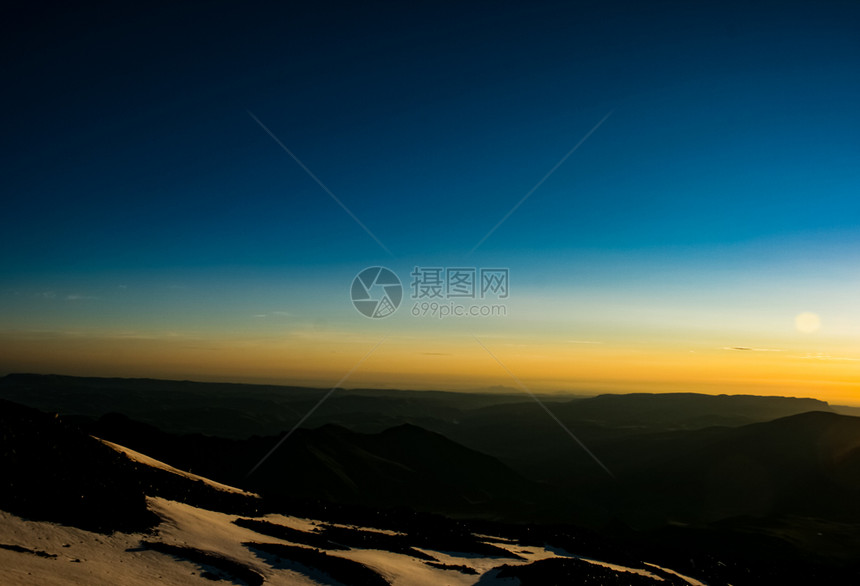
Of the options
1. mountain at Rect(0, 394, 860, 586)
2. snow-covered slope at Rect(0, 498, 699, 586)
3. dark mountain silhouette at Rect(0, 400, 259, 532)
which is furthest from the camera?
dark mountain silhouette at Rect(0, 400, 259, 532)

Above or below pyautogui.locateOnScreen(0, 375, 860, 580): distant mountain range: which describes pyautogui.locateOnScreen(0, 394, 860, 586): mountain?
above

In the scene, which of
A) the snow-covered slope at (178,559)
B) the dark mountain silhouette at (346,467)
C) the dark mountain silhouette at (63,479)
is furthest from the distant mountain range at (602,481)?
the snow-covered slope at (178,559)

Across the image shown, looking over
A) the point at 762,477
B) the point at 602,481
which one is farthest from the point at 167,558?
the point at 602,481

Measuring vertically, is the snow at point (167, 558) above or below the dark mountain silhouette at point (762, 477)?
above

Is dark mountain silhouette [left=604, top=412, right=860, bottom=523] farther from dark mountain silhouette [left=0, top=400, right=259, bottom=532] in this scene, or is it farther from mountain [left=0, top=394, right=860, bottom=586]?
dark mountain silhouette [left=0, top=400, right=259, bottom=532]

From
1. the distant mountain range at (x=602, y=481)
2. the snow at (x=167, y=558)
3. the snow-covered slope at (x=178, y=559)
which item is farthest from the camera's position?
the distant mountain range at (x=602, y=481)

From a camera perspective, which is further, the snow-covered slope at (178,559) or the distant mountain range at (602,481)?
the distant mountain range at (602,481)

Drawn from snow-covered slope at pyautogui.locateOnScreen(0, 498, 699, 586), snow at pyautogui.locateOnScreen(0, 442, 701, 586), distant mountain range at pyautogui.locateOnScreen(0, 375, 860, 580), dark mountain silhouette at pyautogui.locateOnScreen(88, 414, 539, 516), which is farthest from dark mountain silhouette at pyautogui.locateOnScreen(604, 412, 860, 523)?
snow-covered slope at pyautogui.locateOnScreen(0, 498, 699, 586)

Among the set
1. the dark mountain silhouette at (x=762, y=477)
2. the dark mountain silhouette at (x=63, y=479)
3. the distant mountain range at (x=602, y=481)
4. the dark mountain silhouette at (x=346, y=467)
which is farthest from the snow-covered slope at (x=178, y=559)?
the dark mountain silhouette at (x=762, y=477)

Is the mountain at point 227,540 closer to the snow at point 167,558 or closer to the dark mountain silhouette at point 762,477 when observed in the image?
Result: the snow at point 167,558

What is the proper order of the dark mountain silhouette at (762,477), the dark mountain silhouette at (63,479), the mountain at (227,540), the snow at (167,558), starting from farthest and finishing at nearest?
the dark mountain silhouette at (762,477) → the dark mountain silhouette at (63,479) → the mountain at (227,540) → the snow at (167,558)

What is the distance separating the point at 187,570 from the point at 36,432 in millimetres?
13771

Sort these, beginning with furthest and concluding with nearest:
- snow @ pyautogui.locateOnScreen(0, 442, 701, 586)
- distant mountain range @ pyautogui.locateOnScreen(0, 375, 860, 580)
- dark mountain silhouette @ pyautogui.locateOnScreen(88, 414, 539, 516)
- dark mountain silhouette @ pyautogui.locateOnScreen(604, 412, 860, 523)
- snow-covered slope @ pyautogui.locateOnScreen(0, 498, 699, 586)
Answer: dark mountain silhouette @ pyautogui.locateOnScreen(604, 412, 860, 523), dark mountain silhouette @ pyautogui.locateOnScreen(88, 414, 539, 516), distant mountain range @ pyautogui.locateOnScreen(0, 375, 860, 580), snow-covered slope @ pyautogui.locateOnScreen(0, 498, 699, 586), snow @ pyautogui.locateOnScreen(0, 442, 701, 586)

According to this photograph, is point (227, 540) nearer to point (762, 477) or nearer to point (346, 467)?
point (346, 467)
